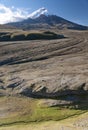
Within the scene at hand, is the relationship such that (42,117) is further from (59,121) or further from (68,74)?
(68,74)

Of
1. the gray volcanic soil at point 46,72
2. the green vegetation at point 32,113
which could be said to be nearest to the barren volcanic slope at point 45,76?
the gray volcanic soil at point 46,72

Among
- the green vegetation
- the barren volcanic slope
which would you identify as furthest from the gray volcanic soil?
the green vegetation

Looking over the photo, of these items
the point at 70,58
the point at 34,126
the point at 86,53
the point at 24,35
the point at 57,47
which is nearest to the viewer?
the point at 34,126

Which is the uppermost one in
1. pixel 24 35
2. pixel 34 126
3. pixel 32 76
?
pixel 24 35

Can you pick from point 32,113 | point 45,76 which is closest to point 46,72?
point 45,76

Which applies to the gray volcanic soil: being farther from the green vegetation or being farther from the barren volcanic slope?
the green vegetation

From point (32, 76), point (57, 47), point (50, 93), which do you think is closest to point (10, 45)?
point (57, 47)

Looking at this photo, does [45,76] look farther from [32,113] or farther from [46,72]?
[32,113]

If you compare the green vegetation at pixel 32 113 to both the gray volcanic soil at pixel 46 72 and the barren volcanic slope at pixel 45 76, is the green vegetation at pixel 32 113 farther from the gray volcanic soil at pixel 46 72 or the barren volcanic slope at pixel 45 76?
the gray volcanic soil at pixel 46 72
